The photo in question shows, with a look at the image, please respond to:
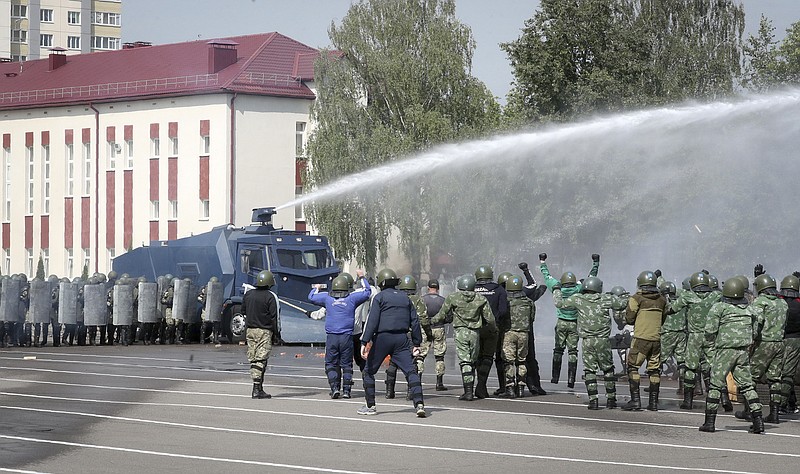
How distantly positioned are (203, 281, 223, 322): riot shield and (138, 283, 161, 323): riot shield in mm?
1198

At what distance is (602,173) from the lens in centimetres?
4566

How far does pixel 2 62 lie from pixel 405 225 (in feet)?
114

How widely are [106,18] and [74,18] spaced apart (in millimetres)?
3714

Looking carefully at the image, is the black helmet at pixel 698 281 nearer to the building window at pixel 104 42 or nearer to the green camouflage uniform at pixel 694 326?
the green camouflage uniform at pixel 694 326

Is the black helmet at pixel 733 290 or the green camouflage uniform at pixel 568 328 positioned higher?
the black helmet at pixel 733 290

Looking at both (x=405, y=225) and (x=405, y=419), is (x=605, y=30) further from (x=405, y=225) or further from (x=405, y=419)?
(x=405, y=419)

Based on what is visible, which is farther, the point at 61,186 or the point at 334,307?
the point at 61,186

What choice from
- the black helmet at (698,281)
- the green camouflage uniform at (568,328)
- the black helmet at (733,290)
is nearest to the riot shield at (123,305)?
the green camouflage uniform at (568,328)

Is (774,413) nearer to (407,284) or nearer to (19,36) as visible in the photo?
(407,284)

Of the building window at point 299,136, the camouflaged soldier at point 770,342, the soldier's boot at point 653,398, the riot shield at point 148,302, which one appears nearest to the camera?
the camouflaged soldier at point 770,342

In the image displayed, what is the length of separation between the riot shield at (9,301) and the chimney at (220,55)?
91.6 feet

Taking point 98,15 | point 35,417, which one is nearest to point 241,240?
point 35,417

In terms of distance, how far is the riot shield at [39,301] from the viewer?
30.3 m

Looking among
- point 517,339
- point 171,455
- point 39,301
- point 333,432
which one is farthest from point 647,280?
point 39,301
